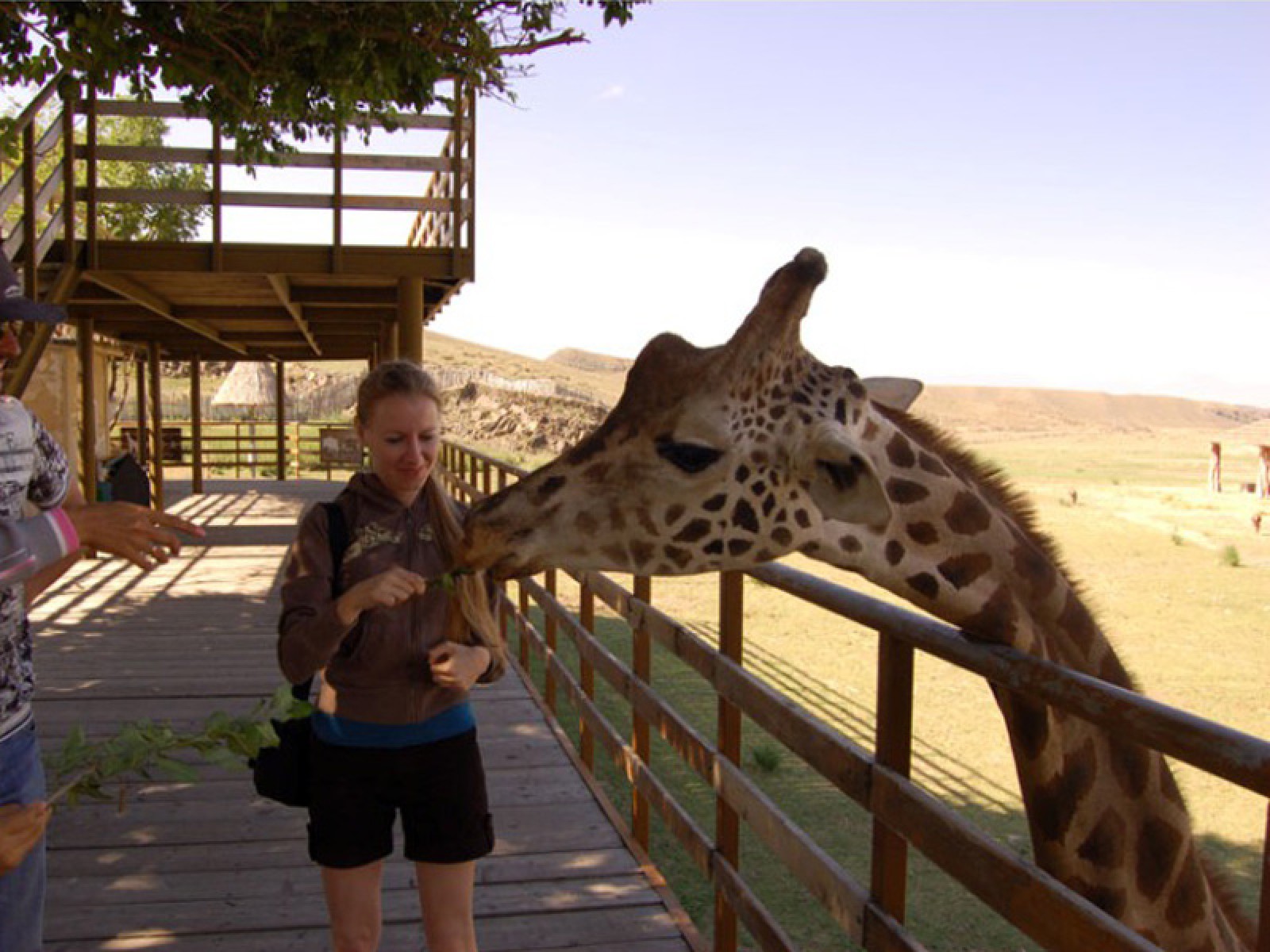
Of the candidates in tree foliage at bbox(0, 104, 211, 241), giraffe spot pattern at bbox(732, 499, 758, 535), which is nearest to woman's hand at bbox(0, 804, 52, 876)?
giraffe spot pattern at bbox(732, 499, 758, 535)

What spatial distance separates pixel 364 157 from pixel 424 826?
7116 mm

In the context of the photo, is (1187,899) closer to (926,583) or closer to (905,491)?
(926,583)

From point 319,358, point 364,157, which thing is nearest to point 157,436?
point 319,358

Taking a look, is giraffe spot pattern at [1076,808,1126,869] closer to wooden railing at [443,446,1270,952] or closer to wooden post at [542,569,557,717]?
wooden railing at [443,446,1270,952]

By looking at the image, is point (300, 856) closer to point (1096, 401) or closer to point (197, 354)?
point (197, 354)

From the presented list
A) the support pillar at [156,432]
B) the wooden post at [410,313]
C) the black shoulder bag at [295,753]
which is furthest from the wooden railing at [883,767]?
the support pillar at [156,432]

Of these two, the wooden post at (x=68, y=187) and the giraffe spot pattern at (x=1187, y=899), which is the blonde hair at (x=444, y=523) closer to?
the giraffe spot pattern at (x=1187, y=899)

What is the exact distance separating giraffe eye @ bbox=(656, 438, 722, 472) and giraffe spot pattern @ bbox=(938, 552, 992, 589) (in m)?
0.51

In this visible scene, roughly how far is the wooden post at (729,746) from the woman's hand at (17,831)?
1716 millimetres

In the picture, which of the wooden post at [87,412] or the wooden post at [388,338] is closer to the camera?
the wooden post at [87,412]

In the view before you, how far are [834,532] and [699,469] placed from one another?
303 millimetres

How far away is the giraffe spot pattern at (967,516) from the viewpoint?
2.17 meters

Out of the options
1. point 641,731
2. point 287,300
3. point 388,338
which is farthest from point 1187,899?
point 388,338

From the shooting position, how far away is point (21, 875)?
1957 mm
